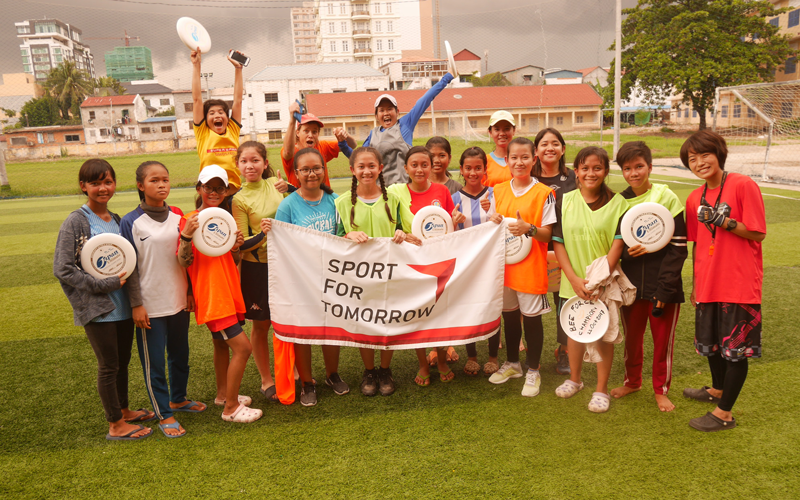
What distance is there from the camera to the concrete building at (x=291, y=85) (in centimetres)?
4212

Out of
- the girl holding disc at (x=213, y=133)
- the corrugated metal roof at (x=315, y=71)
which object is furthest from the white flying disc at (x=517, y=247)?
the corrugated metal roof at (x=315, y=71)

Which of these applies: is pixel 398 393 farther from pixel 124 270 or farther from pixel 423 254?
pixel 124 270

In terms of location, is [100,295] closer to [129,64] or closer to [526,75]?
[526,75]

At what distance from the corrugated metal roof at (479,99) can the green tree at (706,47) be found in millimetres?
6263

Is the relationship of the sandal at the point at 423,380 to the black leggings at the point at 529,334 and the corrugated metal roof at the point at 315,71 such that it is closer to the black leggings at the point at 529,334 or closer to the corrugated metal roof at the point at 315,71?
the black leggings at the point at 529,334

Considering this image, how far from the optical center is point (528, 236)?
347 centimetres

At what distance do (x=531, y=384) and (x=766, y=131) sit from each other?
17311mm

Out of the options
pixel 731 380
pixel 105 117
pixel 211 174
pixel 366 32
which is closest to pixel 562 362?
pixel 731 380

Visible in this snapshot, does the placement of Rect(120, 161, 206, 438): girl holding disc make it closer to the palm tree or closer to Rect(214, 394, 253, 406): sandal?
Rect(214, 394, 253, 406): sandal

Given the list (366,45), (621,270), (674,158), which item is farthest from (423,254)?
(366,45)

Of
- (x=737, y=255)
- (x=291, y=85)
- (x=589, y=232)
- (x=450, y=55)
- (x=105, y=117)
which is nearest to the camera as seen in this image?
(x=737, y=255)

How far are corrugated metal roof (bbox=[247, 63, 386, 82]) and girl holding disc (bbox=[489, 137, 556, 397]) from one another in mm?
43021

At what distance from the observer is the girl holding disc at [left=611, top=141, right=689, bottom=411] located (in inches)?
123

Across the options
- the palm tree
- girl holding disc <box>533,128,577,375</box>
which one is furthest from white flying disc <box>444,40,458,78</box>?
the palm tree
